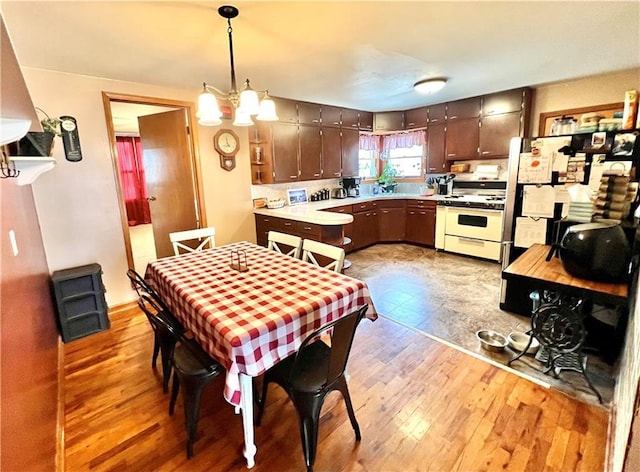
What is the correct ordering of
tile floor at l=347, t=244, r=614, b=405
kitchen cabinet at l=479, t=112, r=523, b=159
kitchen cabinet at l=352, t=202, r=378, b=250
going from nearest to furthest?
tile floor at l=347, t=244, r=614, b=405, kitchen cabinet at l=479, t=112, r=523, b=159, kitchen cabinet at l=352, t=202, r=378, b=250

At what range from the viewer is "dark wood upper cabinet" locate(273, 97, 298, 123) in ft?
13.4

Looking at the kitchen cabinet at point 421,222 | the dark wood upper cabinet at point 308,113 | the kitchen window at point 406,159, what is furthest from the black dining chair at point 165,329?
the kitchen window at point 406,159

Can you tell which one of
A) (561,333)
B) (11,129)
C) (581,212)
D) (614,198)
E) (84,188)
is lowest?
(561,333)

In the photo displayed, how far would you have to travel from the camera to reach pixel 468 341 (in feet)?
8.14

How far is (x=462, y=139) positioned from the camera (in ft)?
15.0

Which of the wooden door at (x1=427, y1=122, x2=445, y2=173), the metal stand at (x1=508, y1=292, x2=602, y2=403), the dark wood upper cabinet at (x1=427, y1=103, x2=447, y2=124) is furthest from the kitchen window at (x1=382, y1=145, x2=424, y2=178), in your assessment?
the metal stand at (x1=508, y1=292, x2=602, y2=403)

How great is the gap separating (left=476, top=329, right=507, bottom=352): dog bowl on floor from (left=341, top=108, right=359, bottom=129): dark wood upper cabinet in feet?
12.2

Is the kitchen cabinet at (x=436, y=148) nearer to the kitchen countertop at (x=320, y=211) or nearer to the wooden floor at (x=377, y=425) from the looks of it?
the kitchen countertop at (x=320, y=211)

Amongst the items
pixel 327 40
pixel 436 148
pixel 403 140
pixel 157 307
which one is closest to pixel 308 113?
pixel 403 140

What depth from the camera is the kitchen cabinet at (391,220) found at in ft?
17.3

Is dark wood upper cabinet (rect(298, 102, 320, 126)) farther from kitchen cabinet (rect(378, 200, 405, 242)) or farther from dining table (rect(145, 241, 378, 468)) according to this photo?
dining table (rect(145, 241, 378, 468))

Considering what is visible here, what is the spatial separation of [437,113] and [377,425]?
4.58 meters

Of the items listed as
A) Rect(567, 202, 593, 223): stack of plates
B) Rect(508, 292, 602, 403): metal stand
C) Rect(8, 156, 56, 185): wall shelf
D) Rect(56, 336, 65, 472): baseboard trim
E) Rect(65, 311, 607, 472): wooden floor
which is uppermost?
Rect(8, 156, 56, 185): wall shelf

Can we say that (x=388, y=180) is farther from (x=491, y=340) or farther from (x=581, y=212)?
(x=491, y=340)
